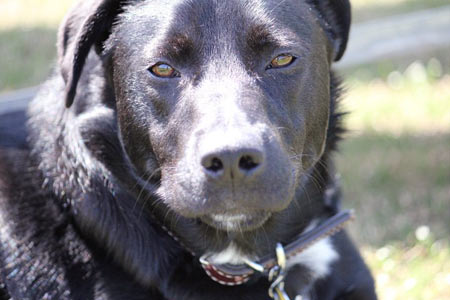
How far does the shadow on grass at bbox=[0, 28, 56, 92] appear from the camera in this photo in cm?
605

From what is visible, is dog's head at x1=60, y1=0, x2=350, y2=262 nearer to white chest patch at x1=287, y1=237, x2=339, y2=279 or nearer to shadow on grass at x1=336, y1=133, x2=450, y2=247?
white chest patch at x1=287, y1=237, x2=339, y2=279

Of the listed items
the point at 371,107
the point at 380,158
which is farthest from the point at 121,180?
the point at 371,107

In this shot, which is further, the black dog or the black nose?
the black dog

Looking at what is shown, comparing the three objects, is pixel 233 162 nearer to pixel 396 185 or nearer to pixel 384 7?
pixel 396 185

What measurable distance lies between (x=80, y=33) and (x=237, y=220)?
931mm

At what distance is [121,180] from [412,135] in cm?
312

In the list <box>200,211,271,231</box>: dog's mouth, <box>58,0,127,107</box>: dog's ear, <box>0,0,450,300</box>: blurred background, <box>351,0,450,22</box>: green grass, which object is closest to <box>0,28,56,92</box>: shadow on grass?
<box>0,0,450,300</box>: blurred background

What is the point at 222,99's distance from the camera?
2.33m

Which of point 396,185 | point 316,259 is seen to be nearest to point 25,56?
point 396,185

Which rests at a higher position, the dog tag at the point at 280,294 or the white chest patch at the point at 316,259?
the dog tag at the point at 280,294

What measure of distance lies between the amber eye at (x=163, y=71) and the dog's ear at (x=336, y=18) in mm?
717

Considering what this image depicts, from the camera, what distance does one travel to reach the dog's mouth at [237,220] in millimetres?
2398

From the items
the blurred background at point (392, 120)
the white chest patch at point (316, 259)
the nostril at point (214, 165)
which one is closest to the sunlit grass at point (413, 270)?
the blurred background at point (392, 120)

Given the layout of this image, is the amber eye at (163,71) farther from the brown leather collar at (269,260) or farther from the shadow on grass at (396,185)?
the shadow on grass at (396,185)
